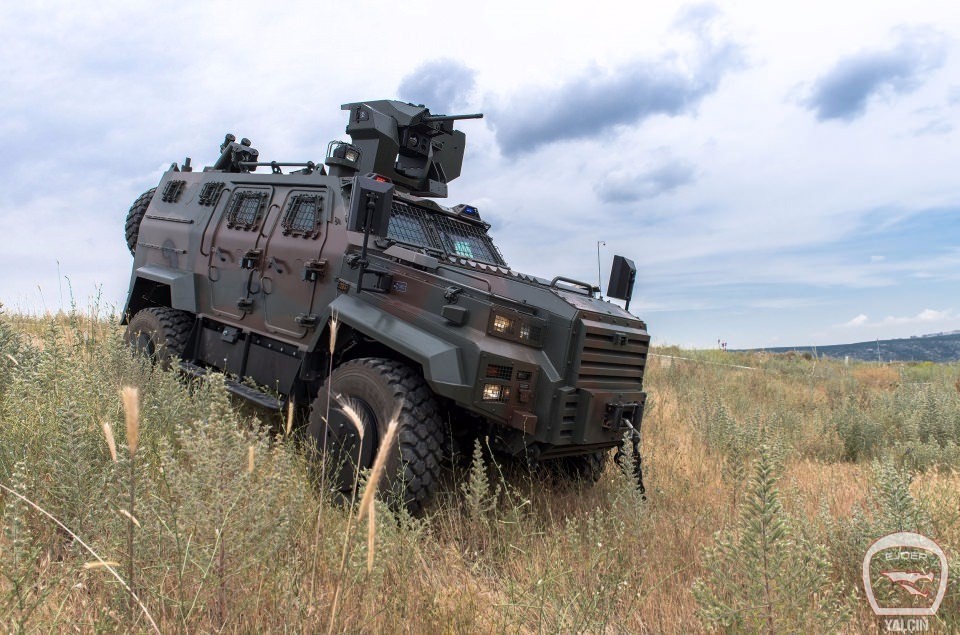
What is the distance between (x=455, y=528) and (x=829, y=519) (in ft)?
6.81

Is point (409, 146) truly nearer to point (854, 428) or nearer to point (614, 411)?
point (614, 411)

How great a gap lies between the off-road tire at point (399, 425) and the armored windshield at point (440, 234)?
4.40 ft

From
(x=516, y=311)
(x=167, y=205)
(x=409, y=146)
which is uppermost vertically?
(x=409, y=146)

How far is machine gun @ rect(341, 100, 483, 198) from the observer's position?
21.3ft

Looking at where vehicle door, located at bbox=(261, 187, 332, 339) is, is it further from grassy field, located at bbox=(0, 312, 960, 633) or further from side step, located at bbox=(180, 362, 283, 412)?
grassy field, located at bbox=(0, 312, 960, 633)

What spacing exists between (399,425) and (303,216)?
2.61 m

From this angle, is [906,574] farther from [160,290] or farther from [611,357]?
[160,290]

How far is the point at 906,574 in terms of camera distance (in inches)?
121

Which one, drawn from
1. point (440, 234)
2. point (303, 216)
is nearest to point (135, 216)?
point (303, 216)

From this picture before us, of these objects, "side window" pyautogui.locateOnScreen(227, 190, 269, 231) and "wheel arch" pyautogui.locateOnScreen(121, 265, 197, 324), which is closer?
"side window" pyautogui.locateOnScreen(227, 190, 269, 231)

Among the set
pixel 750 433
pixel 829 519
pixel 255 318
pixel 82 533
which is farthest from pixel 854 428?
pixel 82 533

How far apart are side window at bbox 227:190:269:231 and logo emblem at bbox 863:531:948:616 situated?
526 centimetres

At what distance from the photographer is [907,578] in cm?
306

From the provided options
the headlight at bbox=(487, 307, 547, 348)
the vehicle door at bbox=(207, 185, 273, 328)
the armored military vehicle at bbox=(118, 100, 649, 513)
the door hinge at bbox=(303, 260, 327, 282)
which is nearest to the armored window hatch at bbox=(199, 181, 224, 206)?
the armored military vehicle at bbox=(118, 100, 649, 513)
